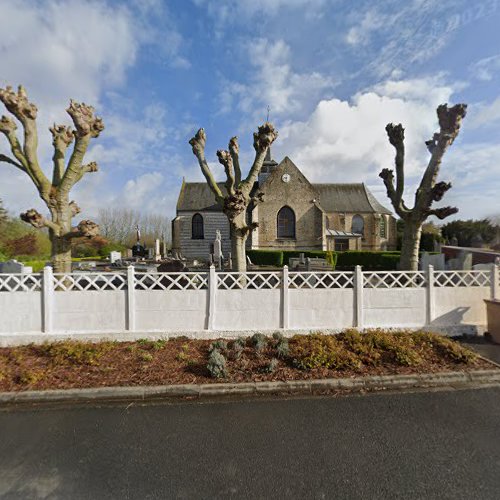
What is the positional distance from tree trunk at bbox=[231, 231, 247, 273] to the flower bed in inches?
101

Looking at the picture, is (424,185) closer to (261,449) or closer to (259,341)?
(259,341)

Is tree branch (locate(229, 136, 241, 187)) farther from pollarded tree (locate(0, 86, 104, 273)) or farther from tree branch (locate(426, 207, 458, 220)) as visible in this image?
tree branch (locate(426, 207, 458, 220))

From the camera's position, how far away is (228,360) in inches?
200

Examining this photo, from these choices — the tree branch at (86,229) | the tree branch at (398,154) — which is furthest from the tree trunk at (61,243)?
the tree branch at (398,154)

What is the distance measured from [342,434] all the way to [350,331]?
278 cm

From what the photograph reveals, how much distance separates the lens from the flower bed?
14.9 ft

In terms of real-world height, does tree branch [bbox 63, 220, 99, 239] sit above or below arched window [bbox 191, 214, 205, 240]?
below

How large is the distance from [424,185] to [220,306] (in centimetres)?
772

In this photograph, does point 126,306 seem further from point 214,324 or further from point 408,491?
point 408,491

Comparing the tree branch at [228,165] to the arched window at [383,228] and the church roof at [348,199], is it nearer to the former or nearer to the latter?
the church roof at [348,199]

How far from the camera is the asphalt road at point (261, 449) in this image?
8.64 ft

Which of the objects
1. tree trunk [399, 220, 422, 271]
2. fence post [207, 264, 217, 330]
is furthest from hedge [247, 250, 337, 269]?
fence post [207, 264, 217, 330]

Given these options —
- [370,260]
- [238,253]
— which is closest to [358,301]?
[238,253]

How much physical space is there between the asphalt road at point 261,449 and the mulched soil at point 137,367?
1.70 feet
